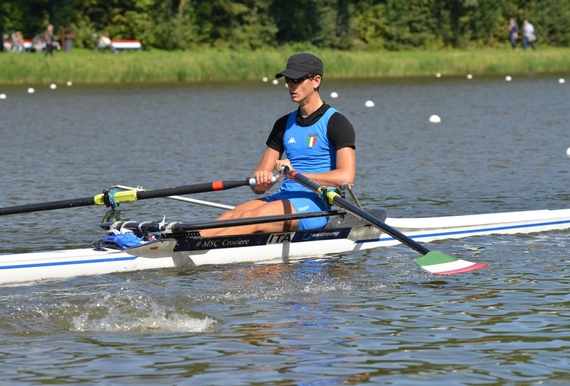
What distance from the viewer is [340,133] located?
928cm

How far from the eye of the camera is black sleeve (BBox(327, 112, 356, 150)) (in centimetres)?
928

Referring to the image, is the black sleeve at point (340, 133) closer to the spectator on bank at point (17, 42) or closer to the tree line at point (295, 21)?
the spectator on bank at point (17, 42)

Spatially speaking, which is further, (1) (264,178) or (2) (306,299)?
(1) (264,178)

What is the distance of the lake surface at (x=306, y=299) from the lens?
21.6 feet

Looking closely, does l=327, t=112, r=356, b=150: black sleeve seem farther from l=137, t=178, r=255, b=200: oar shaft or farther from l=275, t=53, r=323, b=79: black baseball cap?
l=137, t=178, r=255, b=200: oar shaft

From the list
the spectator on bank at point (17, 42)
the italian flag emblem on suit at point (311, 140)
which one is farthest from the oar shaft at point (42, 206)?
the spectator on bank at point (17, 42)

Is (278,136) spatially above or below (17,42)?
below

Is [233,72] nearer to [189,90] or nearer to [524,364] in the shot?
[189,90]

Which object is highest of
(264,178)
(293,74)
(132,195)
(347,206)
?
(293,74)

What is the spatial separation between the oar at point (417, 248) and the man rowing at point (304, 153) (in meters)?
0.12

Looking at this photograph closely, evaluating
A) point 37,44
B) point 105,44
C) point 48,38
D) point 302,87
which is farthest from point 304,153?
point 105,44

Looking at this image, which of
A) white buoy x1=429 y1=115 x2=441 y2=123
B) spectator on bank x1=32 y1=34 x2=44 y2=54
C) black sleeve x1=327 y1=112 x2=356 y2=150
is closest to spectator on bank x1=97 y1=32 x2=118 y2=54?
spectator on bank x1=32 y1=34 x2=44 y2=54

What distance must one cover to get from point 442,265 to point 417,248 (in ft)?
0.95

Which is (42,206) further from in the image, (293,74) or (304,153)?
(293,74)
